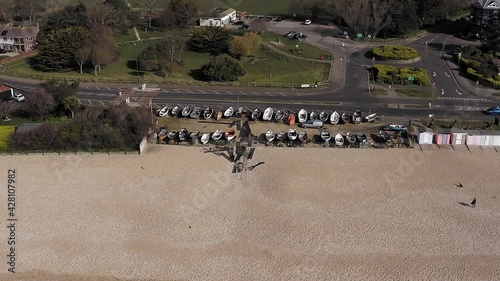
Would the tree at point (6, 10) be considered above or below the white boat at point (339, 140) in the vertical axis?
above

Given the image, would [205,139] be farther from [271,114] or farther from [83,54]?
[83,54]

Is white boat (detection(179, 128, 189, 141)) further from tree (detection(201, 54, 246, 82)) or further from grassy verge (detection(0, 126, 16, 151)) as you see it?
tree (detection(201, 54, 246, 82))

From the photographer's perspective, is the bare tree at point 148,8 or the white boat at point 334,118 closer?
the white boat at point 334,118

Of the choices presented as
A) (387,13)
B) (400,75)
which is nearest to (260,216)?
(400,75)

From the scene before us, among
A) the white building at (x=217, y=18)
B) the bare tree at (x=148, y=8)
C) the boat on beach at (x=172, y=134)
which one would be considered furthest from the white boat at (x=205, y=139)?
the bare tree at (x=148, y=8)

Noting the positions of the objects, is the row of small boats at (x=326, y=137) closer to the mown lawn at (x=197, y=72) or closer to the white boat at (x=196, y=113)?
the white boat at (x=196, y=113)

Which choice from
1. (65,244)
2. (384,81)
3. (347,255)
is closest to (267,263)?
(347,255)

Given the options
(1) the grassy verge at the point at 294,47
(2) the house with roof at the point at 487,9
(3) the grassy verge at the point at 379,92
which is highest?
(2) the house with roof at the point at 487,9

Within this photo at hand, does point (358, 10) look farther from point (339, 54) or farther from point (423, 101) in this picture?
point (423, 101)
